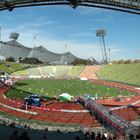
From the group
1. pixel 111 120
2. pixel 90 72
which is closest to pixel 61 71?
pixel 90 72

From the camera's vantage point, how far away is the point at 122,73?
122562 millimetres

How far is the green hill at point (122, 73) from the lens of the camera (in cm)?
10956

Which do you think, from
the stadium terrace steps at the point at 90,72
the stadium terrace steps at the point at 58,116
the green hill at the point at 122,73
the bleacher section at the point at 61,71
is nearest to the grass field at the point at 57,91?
the stadium terrace steps at the point at 58,116

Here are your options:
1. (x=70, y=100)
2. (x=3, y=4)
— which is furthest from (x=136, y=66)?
(x=3, y=4)

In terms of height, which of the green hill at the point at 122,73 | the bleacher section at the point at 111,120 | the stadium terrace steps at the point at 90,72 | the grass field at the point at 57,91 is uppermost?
the stadium terrace steps at the point at 90,72

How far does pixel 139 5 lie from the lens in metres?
32.3

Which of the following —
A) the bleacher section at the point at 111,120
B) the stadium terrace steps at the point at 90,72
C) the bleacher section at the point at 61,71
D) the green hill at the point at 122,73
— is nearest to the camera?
the bleacher section at the point at 111,120

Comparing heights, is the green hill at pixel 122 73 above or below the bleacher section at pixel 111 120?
above

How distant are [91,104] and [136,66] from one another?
81.2m

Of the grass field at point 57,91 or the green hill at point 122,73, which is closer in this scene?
the grass field at point 57,91

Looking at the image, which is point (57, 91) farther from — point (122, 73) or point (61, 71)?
point (61, 71)

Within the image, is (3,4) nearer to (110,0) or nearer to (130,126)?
(110,0)

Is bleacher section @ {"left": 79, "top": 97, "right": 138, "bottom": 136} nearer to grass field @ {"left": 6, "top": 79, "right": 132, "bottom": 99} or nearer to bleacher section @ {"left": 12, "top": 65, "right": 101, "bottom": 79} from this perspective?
grass field @ {"left": 6, "top": 79, "right": 132, "bottom": 99}

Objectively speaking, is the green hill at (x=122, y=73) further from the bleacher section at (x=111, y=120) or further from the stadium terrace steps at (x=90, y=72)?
the bleacher section at (x=111, y=120)
